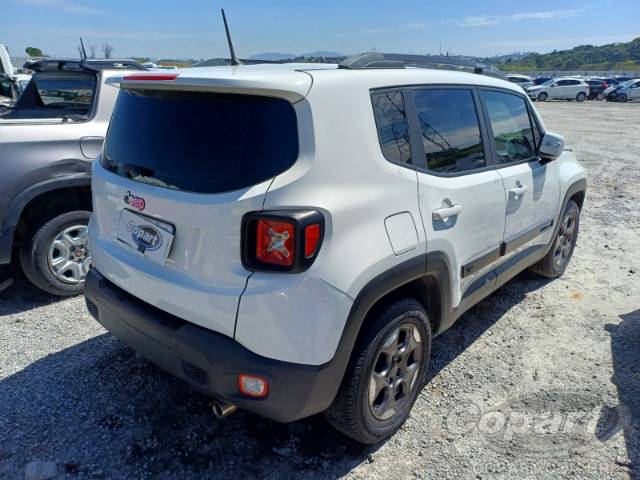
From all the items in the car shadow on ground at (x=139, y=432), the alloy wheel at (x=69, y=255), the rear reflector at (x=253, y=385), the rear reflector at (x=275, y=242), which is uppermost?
the rear reflector at (x=275, y=242)

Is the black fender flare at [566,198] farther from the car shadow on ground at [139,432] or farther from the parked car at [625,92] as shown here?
the parked car at [625,92]

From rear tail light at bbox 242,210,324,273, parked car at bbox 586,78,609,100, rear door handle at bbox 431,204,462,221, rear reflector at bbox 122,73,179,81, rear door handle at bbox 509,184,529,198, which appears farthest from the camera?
parked car at bbox 586,78,609,100

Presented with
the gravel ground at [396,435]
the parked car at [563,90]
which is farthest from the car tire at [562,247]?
the parked car at [563,90]

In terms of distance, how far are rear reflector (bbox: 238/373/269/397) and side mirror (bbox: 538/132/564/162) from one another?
9.50 ft

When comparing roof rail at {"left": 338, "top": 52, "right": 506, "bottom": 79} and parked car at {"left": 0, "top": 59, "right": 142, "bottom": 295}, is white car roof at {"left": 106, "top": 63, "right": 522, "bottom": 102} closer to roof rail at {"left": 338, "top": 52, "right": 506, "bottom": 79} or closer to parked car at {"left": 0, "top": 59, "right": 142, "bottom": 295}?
roof rail at {"left": 338, "top": 52, "right": 506, "bottom": 79}

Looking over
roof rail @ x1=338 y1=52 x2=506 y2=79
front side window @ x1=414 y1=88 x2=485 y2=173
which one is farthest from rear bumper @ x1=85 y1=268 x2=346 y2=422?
roof rail @ x1=338 y1=52 x2=506 y2=79

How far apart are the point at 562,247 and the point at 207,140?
3902 mm

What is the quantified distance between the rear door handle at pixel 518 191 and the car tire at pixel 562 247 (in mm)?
1125

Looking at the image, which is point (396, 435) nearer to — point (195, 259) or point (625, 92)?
point (195, 259)

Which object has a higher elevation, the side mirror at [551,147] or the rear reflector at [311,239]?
the rear reflector at [311,239]

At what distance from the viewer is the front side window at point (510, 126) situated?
3.31 metres

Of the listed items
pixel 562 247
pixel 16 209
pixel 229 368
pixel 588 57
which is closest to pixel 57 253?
pixel 16 209

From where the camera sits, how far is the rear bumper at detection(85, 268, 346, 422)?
1.97 meters

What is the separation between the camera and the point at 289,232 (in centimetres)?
188
